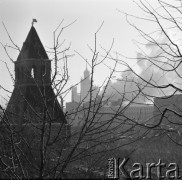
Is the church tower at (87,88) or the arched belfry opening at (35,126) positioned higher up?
the church tower at (87,88)

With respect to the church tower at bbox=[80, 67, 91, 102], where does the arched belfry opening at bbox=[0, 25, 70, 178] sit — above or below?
below

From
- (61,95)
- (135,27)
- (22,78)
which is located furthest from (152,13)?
(22,78)

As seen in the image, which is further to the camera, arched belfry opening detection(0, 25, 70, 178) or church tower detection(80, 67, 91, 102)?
church tower detection(80, 67, 91, 102)

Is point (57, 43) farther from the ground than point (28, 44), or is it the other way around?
point (28, 44)

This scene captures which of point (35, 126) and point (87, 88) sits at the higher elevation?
point (87, 88)

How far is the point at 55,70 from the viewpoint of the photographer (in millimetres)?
3992

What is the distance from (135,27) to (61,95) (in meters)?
1.41

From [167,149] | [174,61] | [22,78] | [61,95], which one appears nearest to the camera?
[61,95]

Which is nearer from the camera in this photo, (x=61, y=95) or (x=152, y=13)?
(x=61, y=95)

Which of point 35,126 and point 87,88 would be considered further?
point 87,88

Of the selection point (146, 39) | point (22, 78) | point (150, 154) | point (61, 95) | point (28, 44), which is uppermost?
point (28, 44)

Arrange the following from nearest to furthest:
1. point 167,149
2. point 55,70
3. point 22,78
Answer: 1. point 55,70
2. point 22,78
3. point 167,149

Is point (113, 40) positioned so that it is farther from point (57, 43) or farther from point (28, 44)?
point (28, 44)

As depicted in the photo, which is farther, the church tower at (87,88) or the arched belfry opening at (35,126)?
the church tower at (87,88)
